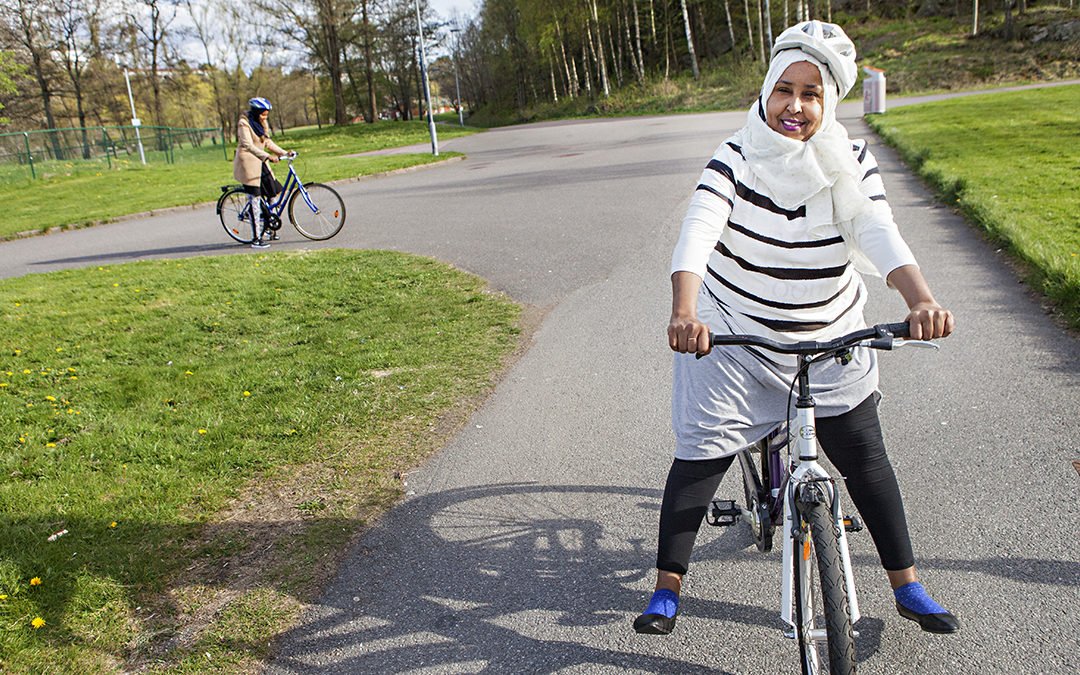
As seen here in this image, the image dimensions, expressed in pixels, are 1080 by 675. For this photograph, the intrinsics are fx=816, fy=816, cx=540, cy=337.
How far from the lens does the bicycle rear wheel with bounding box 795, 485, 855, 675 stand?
7.28 ft

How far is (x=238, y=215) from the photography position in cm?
1167

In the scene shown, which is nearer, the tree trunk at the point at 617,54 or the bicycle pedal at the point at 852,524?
the bicycle pedal at the point at 852,524

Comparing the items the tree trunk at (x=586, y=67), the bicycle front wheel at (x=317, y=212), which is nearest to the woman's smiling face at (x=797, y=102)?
the bicycle front wheel at (x=317, y=212)

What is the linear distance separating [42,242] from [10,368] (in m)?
9.10

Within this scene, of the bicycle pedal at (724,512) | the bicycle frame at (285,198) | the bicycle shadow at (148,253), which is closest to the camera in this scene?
the bicycle pedal at (724,512)

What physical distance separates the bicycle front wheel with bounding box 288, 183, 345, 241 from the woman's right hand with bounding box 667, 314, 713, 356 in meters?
10.1

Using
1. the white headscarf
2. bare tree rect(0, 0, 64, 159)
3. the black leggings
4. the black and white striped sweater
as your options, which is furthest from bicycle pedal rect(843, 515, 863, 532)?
bare tree rect(0, 0, 64, 159)

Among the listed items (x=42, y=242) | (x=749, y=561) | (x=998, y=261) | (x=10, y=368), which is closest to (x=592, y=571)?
(x=749, y=561)

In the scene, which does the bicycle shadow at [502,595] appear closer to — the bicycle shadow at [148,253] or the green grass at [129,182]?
the bicycle shadow at [148,253]

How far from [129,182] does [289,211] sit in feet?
51.2

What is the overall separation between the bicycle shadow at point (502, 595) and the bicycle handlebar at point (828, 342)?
1126 millimetres

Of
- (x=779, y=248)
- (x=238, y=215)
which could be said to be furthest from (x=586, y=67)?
(x=779, y=248)

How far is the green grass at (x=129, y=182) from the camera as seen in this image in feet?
55.9

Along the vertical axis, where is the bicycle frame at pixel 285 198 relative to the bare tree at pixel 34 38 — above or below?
below
